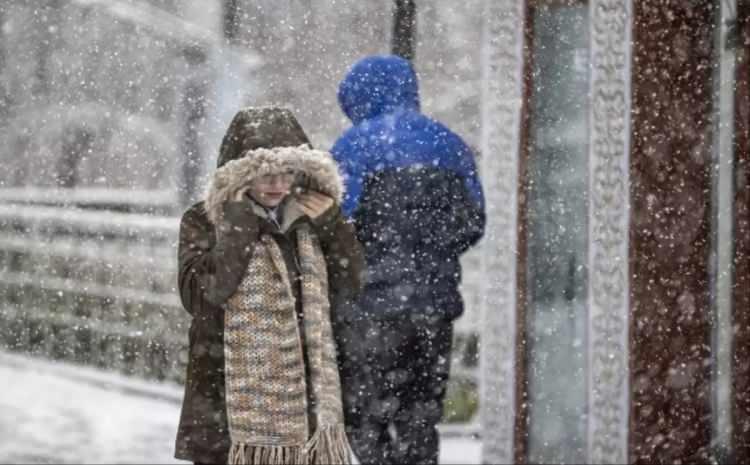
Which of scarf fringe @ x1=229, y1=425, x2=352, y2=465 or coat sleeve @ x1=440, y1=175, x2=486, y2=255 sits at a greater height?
coat sleeve @ x1=440, y1=175, x2=486, y2=255

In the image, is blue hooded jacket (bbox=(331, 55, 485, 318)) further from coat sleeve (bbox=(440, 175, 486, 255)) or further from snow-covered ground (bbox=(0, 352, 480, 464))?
snow-covered ground (bbox=(0, 352, 480, 464))

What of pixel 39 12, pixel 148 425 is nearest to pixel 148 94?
pixel 39 12

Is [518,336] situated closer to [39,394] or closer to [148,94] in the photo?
[39,394]

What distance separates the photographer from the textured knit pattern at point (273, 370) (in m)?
2.63

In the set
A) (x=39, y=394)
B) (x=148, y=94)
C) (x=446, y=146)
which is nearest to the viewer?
(x=446, y=146)

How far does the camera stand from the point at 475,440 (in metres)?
4.38

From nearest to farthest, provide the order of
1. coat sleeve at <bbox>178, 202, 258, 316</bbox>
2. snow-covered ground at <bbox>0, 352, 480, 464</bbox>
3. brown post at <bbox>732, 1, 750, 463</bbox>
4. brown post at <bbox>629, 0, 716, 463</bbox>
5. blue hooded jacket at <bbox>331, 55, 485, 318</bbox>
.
Answer: coat sleeve at <bbox>178, 202, 258, 316</bbox>
blue hooded jacket at <bbox>331, 55, 485, 318</bbox>
brown post at <bbox>629, 0, 716, 463</bbox>
brown post at <bbox>732, 1, 750, 463</bbox>
snow-covered ground at <bbox>0, 352, 480, 464</bbox>

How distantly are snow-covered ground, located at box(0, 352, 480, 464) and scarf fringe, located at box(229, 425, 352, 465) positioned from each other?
148 centimetres

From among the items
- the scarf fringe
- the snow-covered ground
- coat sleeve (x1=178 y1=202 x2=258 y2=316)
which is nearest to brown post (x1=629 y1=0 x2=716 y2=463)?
the snow-covered ground

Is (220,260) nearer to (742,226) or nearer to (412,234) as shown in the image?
(412,234)

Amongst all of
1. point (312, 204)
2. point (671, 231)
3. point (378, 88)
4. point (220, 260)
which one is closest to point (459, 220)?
point (378, 88)

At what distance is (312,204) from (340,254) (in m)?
0.17

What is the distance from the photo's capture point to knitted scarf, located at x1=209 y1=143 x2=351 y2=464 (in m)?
2.63

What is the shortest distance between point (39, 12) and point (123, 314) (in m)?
2.41
